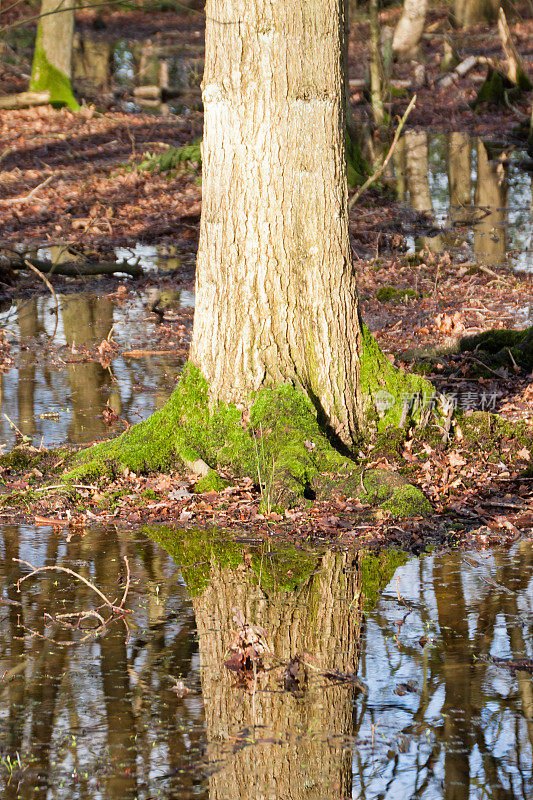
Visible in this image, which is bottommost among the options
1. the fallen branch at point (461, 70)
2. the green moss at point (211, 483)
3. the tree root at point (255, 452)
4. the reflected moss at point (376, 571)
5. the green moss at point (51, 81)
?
the reflected moss at point (376, 571)

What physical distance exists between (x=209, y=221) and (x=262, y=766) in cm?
403

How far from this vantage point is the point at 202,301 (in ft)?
22.6

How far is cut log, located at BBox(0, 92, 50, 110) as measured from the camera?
91.6ft

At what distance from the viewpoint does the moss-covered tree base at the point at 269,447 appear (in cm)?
641

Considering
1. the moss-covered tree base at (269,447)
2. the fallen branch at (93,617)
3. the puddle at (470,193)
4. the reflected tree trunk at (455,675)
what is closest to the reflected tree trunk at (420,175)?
the puddle at (470,193)

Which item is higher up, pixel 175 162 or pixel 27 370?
pixel 175 162

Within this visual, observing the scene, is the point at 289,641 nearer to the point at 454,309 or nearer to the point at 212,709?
the point at 212,709

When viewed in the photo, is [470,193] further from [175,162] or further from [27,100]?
[27,100]

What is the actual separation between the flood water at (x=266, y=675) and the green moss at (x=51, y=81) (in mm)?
24214

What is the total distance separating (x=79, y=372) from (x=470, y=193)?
41.8ft

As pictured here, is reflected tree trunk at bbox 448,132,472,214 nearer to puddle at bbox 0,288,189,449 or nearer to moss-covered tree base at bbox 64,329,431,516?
puddle at bbox 0,288,189,449

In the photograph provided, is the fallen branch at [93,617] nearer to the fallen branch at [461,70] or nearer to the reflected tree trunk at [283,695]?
the reflected tree trunk at [283,695]

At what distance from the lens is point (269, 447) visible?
6703 mm

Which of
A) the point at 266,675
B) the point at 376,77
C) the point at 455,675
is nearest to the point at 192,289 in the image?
the point at 266,675
